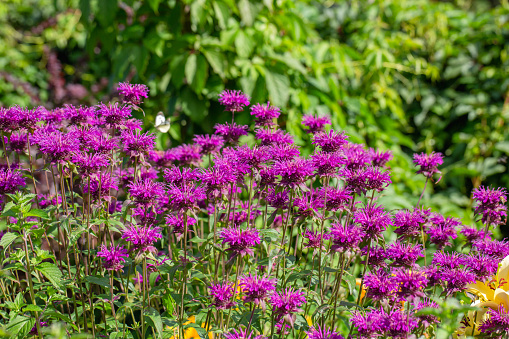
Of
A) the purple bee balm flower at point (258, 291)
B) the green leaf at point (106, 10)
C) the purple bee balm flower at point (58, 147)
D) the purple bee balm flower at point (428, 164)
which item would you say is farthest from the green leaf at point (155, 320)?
the green leaf at point (106, 10)

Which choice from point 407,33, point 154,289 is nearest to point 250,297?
point 154,289

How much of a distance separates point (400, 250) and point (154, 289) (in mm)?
698

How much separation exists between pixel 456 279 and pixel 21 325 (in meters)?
1.19

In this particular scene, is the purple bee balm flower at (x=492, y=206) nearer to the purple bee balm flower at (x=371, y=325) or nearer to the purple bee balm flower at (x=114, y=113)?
the purple bee balm flower at (x=371, y=325)

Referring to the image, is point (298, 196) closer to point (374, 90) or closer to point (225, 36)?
point (225, 36)

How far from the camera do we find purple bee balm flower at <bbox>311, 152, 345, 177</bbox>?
1298 mm

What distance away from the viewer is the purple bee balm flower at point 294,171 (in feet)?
4.29

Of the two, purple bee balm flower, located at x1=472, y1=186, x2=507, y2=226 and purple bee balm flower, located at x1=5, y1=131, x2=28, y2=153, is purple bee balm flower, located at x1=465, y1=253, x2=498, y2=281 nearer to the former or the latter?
purple bee balm flower, located at x1=472, y1=186, x2=507, y2=226

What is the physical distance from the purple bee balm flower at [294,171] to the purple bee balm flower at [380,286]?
0.32 metres

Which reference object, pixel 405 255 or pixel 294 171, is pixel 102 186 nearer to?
pixel 294 171

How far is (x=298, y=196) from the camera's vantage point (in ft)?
4.60

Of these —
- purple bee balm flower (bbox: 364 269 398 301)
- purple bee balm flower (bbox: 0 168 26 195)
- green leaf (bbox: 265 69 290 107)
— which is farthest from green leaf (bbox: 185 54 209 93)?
purple bee balm flower (bbox: 364 269 398 301)

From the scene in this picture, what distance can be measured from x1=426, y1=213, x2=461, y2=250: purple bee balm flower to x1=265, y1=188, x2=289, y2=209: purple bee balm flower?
45 cm

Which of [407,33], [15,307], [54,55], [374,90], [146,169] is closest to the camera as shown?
[15,307]
